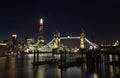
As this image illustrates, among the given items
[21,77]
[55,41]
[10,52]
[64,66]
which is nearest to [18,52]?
[10,52]

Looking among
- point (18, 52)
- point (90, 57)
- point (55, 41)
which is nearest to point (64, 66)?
point (90, 57)

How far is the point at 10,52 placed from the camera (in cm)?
17425

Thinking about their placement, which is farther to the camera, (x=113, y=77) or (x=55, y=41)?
(x=55, y=41)

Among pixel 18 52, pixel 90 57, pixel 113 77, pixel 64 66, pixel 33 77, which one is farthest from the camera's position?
pixel 18 52

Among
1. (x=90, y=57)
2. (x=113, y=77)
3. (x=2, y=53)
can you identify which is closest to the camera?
(x=113, y=77)

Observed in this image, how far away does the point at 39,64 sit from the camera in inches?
2611

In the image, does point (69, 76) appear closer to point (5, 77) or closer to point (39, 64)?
point (5, 77)

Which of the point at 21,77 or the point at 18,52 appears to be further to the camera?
the point at 18,52

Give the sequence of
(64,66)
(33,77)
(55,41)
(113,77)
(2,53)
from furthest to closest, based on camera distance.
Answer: (2,53)
(55,41)
(64,66)
(33,77)
(113,77)

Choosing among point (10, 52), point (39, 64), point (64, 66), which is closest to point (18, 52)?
point (10, 52)

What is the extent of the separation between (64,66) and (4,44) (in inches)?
4938

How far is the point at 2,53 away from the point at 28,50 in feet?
58.5

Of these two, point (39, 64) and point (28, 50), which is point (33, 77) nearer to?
point (39, 64)

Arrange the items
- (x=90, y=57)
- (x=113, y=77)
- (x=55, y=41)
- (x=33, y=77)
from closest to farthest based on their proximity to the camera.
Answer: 1. (x=113, y=77)
2. (x=33, y=77)
3. (x=90, y=57)
4. (x=55, y=41)
